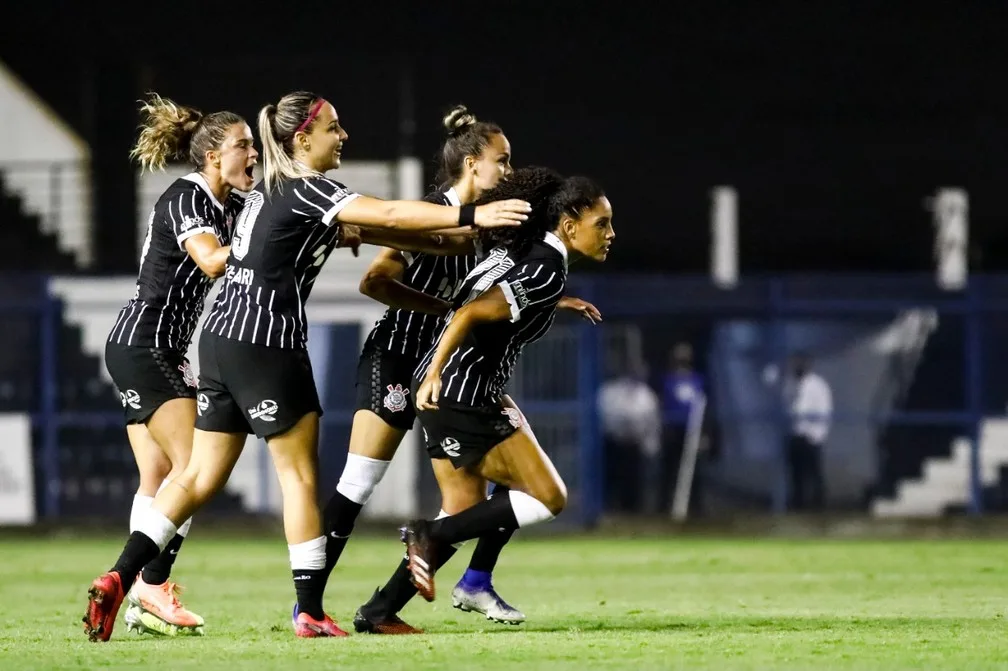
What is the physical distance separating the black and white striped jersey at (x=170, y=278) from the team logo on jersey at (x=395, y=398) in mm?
896

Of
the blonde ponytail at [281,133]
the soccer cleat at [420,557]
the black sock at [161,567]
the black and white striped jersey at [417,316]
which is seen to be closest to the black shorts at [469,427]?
the soccer cleat at [420,557]

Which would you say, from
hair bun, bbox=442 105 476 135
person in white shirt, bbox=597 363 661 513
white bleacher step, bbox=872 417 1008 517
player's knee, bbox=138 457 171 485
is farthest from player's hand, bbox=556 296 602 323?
white bleacher step, bbox=872 417 1008 517

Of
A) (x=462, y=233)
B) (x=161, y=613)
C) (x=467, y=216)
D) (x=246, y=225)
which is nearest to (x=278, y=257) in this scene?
(x=246, y=225)

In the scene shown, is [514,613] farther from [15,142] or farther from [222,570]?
[15,142]

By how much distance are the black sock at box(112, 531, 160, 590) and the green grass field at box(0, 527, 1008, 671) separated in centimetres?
26

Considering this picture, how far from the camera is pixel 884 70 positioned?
24.6 metres

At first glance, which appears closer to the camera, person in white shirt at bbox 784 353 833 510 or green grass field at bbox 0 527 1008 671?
green grass field at bbox 0 527 1008 671

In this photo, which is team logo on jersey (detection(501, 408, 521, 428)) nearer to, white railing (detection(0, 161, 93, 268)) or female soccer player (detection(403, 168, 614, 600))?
female soccer player (detection(403, 168, 614, 600))

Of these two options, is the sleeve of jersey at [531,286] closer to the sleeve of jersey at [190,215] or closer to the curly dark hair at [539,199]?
the curly dark hair at [539,199]

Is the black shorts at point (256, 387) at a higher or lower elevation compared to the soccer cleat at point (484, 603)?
higher

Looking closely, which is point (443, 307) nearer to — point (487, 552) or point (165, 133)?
point (487, 552)

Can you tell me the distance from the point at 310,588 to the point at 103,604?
78cm

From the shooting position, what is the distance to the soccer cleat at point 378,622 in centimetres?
742

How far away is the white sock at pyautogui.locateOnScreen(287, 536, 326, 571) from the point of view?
277 inches
